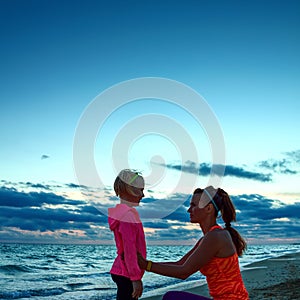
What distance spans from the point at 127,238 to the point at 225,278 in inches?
41.0

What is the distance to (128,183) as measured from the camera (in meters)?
4.18

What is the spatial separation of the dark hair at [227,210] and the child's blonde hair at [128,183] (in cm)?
88

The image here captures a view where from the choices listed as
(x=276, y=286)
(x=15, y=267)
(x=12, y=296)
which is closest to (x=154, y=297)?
(x=276, y=286)

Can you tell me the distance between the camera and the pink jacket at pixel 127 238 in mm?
3930

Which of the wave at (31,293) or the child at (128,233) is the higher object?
the child at (128,233)

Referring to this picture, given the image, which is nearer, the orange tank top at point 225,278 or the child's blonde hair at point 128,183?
the orange tank top at point 225,278

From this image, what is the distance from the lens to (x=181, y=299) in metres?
3.44

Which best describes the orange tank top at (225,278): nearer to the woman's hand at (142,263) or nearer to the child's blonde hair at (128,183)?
the woman's hand at (142,263)

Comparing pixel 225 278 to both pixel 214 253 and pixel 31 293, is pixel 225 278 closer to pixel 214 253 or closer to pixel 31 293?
pixel 214 253

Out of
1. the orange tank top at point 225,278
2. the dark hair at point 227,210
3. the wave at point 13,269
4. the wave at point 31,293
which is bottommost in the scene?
the wave at point 13,269

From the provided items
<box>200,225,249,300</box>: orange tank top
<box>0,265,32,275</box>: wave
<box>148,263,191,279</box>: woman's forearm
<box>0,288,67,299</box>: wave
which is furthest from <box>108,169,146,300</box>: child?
<box>0,265,32,275</box>: wave

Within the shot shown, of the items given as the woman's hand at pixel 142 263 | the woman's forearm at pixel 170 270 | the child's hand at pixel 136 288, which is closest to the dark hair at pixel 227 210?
the woman's forearm at pixel 170 270

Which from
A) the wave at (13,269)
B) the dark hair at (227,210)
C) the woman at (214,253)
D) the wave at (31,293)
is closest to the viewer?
the woman at (214,253)

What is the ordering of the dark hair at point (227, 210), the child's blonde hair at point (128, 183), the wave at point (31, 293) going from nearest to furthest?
the dark hair at point (227, 210)
the child's blonde hair at point (128, 183)
the wave at point (31, 293)
